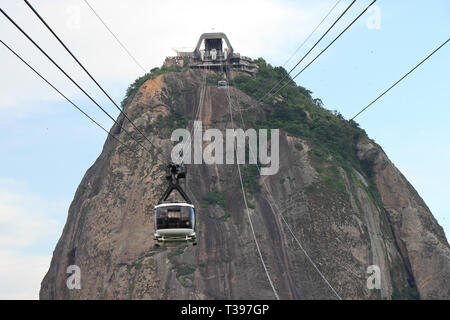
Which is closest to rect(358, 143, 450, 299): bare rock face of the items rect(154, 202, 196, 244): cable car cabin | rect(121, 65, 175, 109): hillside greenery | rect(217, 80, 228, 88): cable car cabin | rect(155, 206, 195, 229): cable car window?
rect(217, 80, 228, 88): cable car cabin

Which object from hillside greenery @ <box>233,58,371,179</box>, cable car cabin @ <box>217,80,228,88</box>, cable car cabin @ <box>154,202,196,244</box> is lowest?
cable car cabin @ <box>154,202,196,244</box>

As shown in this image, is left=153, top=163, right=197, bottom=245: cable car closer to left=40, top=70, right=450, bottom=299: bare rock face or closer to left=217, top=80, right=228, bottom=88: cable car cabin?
left=40, top=70, right=450, bottom=299: bare rock face

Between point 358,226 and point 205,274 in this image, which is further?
point 358,226

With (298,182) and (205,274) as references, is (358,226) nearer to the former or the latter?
(298,182)

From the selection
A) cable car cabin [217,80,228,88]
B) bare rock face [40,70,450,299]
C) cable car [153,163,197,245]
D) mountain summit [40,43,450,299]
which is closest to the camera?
cable car [153,163,197,245]

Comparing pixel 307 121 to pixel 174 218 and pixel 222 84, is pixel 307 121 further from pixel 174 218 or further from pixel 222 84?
pixel 174 218
